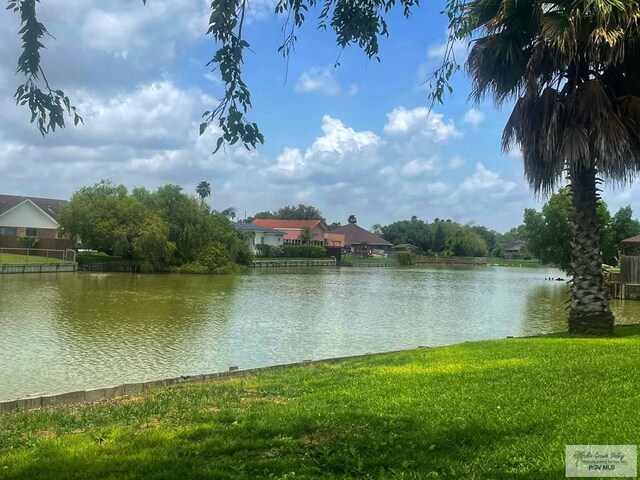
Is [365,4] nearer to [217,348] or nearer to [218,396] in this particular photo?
[218,396]

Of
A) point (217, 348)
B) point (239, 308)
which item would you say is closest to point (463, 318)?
point (239, 308)

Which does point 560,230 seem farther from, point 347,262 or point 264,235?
point 264,235

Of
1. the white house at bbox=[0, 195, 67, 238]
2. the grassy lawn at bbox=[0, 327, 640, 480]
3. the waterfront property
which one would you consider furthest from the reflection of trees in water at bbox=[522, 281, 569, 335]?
the white house at bbox=[0, 195, 67, 238]

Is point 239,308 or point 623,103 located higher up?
point 623,103

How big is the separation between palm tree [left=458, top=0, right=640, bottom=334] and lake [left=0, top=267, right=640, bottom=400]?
626 centimetres

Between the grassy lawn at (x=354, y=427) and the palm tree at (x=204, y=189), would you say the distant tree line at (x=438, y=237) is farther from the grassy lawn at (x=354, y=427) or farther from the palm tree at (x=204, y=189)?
the grassy lawn at (x=354, y=427)

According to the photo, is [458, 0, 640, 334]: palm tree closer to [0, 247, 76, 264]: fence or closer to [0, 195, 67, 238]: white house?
[0, 247, 76, 264]: fence

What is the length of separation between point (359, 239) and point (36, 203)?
68.3m

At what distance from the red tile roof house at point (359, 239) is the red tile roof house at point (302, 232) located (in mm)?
9180

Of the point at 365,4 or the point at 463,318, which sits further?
the point at 463,318

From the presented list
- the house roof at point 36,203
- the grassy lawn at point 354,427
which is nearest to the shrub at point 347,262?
the house roof at point 36,203

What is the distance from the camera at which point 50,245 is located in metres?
57.0

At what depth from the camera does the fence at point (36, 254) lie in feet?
166

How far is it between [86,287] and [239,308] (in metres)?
13.8
